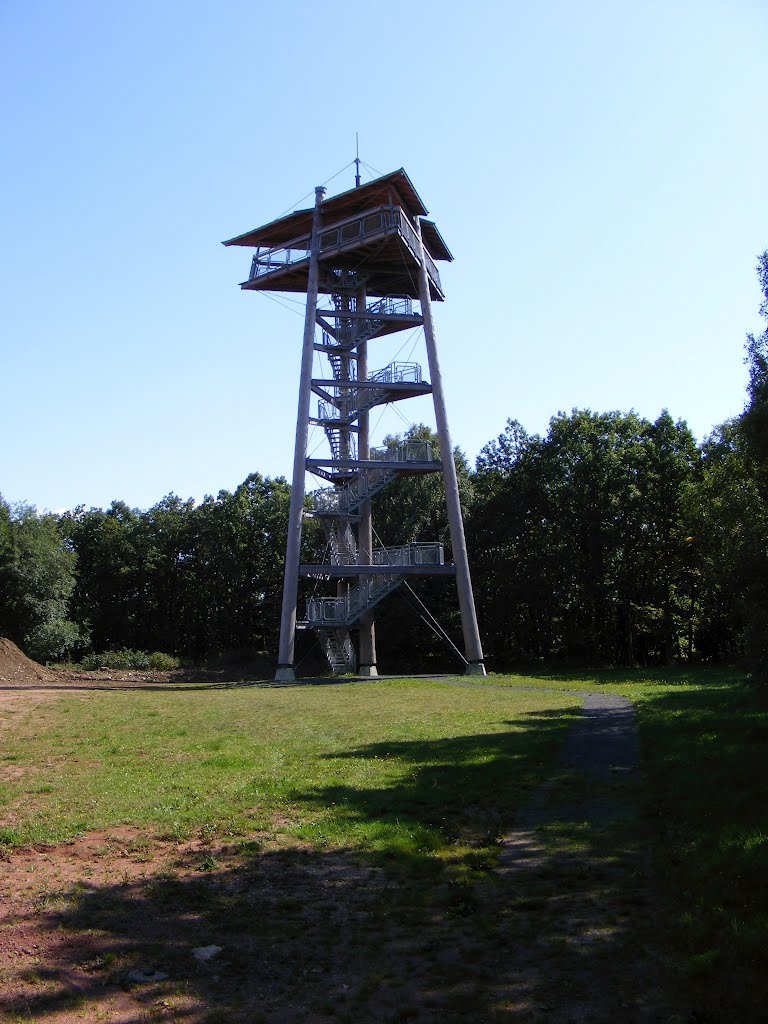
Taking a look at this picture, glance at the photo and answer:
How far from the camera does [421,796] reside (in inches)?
409

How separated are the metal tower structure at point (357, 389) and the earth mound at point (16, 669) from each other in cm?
1061

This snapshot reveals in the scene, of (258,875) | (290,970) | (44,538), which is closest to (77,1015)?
(290,970)

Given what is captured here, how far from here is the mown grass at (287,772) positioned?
29.7 feet

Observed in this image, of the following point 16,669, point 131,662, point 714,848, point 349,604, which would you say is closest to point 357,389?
point 349,604

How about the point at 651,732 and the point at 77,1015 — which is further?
the point at 651,732

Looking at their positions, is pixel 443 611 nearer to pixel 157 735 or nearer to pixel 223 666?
pixel 223 666

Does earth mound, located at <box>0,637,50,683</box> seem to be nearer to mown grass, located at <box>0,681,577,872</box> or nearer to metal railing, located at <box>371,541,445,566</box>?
metal railing, located at <box>371,541,445,566</box>

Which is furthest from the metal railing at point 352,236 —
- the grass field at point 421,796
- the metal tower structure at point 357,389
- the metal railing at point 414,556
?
the grass field at point 421,796

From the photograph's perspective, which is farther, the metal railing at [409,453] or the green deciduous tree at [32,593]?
the green deciduous tree at [32,593]

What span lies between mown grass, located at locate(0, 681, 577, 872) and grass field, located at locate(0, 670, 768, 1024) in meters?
0.04

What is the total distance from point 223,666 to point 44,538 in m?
14.2

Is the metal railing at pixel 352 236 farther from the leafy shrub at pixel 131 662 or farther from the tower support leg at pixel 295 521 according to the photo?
the leafy shrub at pixel 131 662

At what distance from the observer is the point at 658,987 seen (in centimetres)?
531

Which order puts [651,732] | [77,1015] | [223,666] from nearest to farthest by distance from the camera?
1. [77,1015]
2. [651,732]
3. [223,666]
